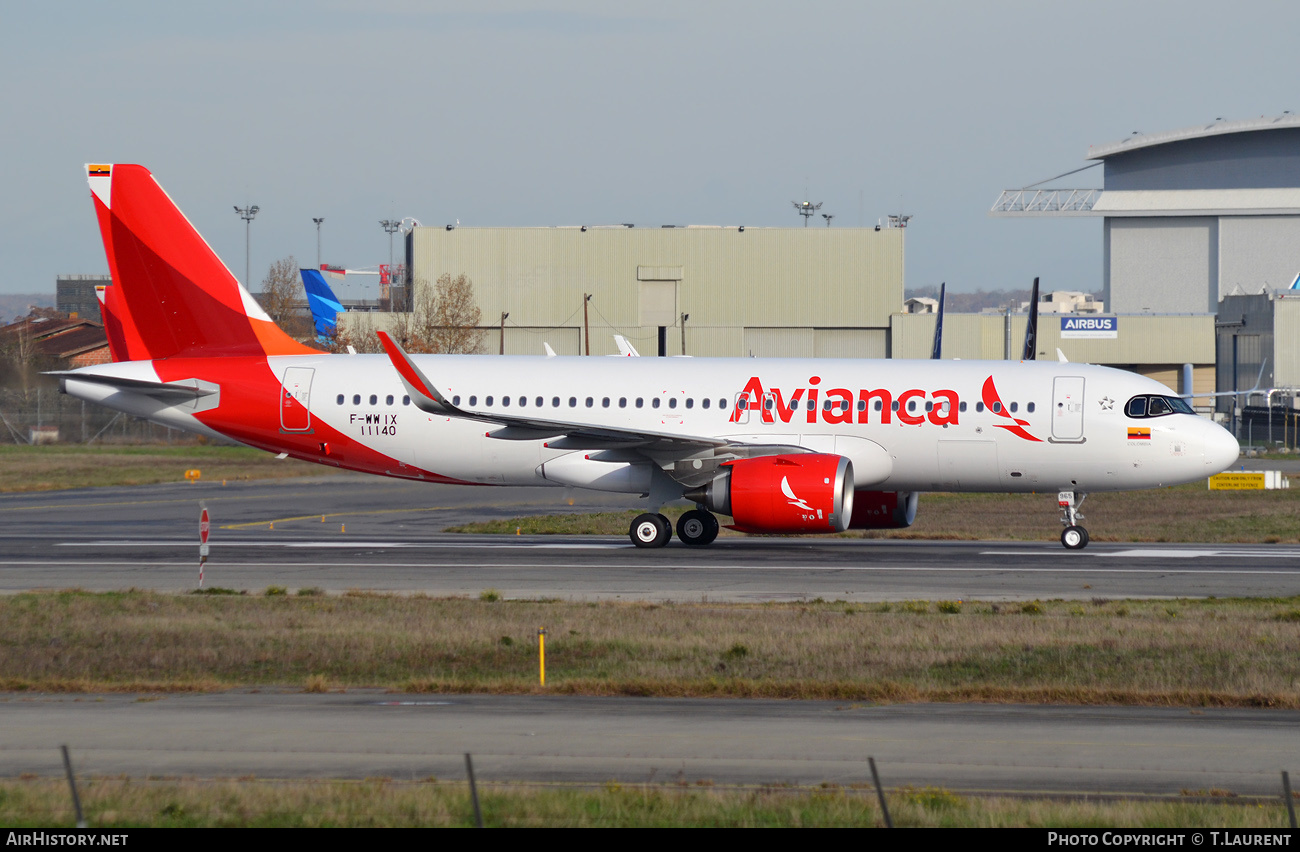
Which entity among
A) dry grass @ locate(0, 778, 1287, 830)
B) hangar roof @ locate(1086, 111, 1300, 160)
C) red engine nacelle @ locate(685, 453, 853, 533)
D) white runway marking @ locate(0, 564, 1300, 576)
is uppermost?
hangar roof @ locate(1086, 111, 1300, 160)

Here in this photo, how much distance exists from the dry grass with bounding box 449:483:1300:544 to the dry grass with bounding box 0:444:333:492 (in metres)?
23.0

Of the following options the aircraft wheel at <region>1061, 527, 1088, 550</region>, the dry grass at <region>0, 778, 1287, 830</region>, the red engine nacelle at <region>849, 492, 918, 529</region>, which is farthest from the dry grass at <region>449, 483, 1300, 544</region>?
the dry grass at <region>0, 778, 1287, 830</region>

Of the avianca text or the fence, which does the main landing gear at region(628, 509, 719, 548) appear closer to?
the avianca text

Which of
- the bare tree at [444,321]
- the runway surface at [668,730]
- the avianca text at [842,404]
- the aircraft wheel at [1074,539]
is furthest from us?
the bare tree at [444,321]

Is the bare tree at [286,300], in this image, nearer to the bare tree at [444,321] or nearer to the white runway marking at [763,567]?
the bare tree at [444,321]

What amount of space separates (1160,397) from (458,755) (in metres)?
21.9

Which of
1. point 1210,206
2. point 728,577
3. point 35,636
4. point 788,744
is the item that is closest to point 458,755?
point 788,744

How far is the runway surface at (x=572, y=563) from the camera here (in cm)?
2325

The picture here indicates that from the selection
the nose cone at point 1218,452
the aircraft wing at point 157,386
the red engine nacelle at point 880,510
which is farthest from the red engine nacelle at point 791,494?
the aircraft wing at point 157,386

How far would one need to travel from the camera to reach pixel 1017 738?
12.5 metres

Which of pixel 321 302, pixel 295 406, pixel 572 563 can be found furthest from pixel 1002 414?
pixel 321 302

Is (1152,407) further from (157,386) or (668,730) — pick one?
(157,386)

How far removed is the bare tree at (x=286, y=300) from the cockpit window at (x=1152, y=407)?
8573 cm

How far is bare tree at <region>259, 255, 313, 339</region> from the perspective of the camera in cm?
11088
